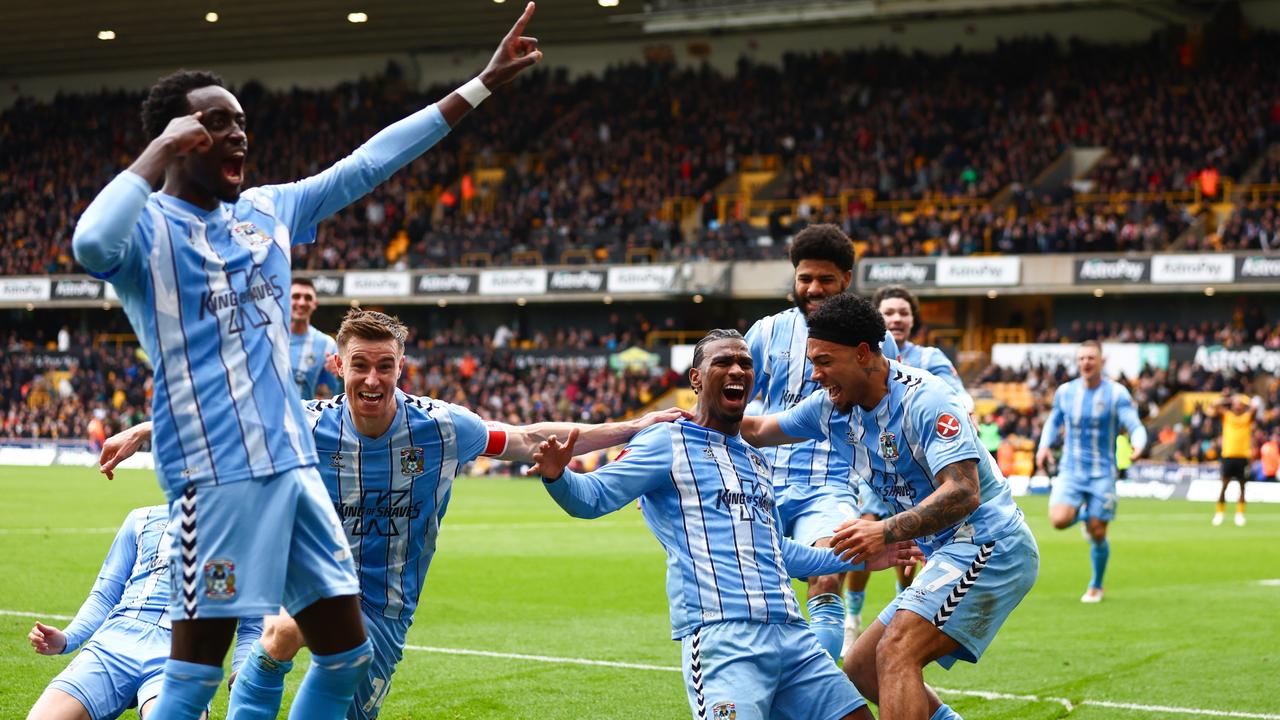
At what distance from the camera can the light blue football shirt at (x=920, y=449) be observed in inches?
226

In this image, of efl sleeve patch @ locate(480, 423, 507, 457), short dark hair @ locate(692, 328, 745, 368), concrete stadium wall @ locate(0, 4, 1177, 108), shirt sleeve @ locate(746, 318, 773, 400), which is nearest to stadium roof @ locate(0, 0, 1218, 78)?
concrete stadium wall @ locate(0, 4, 1177, 108)

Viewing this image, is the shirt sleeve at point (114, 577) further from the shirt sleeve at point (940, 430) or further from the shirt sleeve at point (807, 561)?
the shirt sleeve at point (940, 430)

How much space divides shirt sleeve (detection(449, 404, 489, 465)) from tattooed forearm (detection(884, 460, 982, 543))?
1.64 metres

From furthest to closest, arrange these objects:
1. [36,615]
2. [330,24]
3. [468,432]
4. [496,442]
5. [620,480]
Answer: [330,24], [36,615], [496,442], [468,432], [620,480]

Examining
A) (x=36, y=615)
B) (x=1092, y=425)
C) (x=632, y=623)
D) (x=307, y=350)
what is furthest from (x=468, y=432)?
(x=1092, y=425)

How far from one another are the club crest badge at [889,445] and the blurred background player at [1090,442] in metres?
8.47

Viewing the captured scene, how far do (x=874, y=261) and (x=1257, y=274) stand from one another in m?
9.42

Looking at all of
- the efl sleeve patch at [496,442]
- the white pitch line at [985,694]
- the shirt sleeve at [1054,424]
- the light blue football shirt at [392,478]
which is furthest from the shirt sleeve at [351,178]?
the shirt sleeve at [1054,424]

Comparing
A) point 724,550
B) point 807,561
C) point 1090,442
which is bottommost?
point 1090,442

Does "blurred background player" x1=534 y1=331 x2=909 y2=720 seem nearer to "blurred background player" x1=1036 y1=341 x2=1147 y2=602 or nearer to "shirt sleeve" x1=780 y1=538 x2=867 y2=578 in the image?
"shirt sleeve" x1=780 y1=538 x2=867 y2=578

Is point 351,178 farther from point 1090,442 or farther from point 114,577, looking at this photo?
point 1090,442

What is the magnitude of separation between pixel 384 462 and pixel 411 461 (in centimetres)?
11

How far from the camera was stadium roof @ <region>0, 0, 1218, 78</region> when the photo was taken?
138 feet

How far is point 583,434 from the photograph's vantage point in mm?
6066
